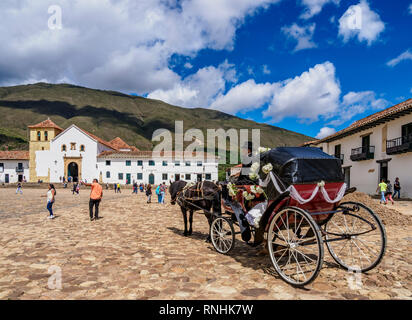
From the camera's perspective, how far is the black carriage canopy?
13.9 feet

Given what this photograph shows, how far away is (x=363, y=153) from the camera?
26.7 meters

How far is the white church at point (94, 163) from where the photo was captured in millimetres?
53969

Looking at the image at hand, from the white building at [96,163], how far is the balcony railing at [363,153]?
30212 millimetres

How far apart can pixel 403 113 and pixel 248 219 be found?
23028 millimetres

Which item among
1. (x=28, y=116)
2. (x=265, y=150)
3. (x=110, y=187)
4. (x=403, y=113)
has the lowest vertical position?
(x=110, y=187)

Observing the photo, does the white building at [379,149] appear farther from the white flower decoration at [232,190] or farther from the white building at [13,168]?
the white building at [13,168]

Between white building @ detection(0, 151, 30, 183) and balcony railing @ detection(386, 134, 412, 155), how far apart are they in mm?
64401

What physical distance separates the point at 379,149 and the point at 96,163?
4856 cm

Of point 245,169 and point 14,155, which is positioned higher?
point 14,155

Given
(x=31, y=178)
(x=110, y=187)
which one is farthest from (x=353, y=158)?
(x=31, y=178)

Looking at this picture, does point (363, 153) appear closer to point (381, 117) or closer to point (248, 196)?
point (381, 117)

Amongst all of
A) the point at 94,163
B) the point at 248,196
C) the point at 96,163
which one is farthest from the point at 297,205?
the point at 94,163
